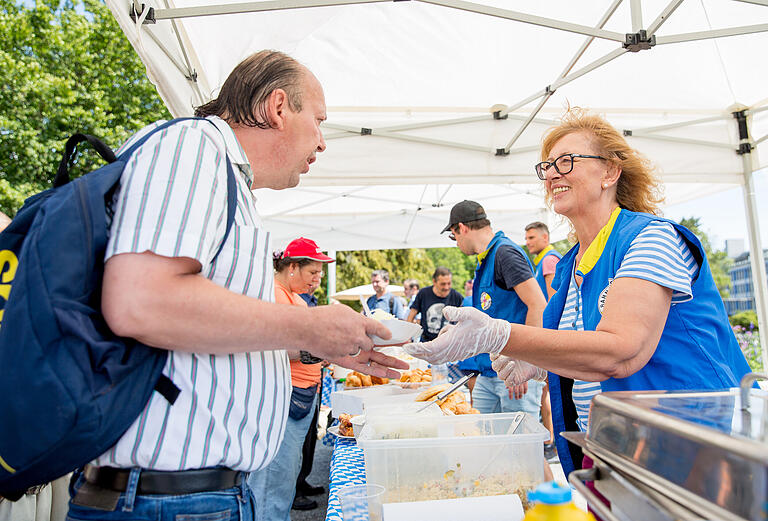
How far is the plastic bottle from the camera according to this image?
2.54ft

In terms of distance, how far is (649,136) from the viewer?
4648 millimetres

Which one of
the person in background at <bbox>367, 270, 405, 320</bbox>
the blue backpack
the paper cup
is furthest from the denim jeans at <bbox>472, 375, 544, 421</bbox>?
the person in background at <bbox>367, 270, 405, 320</bbox>

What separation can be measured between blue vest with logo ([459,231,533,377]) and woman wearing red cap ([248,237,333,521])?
1.31 metres

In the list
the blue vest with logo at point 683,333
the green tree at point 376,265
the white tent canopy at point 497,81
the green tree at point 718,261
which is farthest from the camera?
the green tree at point 718,261

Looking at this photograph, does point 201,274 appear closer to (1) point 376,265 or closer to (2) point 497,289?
(2) point 497,289

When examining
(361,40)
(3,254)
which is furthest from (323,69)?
(3,254)

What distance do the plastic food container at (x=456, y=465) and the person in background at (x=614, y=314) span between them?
0.25 metres

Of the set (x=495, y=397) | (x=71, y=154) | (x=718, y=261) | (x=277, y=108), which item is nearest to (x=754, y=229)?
(x=495, y=397)

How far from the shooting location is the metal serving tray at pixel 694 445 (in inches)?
21.4

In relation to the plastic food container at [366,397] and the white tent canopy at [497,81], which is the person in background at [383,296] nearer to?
the white tent canopy at [497,81]

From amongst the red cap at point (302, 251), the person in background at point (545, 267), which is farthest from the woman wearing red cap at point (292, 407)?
the person in background at point (545, 267)

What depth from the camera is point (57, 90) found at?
13.5 meters

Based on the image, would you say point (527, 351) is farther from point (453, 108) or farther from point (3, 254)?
point (453, 108)

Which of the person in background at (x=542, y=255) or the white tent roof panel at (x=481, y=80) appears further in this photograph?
the person in background at (x=542, y=255)
